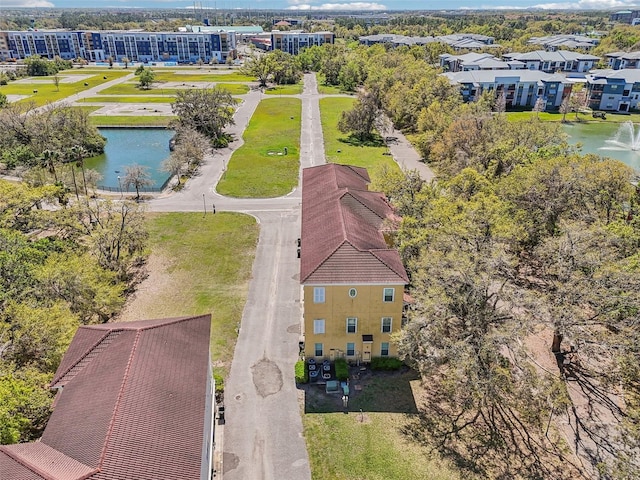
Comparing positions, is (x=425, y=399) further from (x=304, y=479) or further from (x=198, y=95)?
(x=198, y=95)

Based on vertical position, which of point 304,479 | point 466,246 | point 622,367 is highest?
point 466,246

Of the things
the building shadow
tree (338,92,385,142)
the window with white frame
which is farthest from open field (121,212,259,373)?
tree (338,92,385,142)

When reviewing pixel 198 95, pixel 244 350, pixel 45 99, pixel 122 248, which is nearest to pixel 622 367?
pixel 244 350

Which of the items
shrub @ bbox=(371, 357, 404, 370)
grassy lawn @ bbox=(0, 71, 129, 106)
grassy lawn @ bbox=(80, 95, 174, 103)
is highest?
grassy lawn @ bbox=(0, 71, 129, 106)

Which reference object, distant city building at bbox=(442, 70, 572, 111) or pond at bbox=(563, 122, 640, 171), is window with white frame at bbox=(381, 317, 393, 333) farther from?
distant city building at bbox=(442, 70, 572, 111)

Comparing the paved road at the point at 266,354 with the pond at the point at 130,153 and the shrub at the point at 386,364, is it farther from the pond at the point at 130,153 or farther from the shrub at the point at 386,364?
the pond at the point at 130,153

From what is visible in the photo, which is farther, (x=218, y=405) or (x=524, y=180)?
(x=524, y=180)

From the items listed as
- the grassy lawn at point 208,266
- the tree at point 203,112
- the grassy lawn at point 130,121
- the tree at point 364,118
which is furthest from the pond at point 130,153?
the tree at point 364,118
